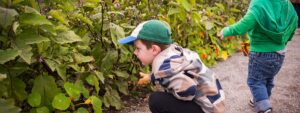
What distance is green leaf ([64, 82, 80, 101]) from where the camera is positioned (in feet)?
9.31

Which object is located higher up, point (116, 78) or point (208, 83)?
point (208, 83)

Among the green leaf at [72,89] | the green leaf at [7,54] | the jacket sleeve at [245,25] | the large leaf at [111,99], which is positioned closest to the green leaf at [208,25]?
the jacket sleeve at [245,25]

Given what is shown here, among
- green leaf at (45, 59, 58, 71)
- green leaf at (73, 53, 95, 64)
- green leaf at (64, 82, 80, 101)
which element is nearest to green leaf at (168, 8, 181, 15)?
green leaf at (73, 53, 95, 64)

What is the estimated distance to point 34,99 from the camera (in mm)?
2678

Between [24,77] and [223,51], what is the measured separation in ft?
11.0

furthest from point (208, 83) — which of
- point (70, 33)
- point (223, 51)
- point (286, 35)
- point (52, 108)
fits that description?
point (223, 51)

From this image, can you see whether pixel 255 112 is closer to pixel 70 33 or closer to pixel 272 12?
pixel 272 12

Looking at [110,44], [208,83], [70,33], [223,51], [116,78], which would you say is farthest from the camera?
[223,51]

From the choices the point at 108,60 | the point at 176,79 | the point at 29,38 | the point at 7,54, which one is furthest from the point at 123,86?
the point at 7,54

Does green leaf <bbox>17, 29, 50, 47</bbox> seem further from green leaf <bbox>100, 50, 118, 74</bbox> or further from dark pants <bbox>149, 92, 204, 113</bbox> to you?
green leaf <bbox>100, 50, 118, 74</bbox>

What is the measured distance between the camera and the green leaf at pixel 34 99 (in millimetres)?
2678

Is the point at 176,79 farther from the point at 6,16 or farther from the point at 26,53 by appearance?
the point at 6,16

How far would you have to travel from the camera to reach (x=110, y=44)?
3334 mm

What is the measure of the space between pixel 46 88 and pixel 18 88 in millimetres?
181
